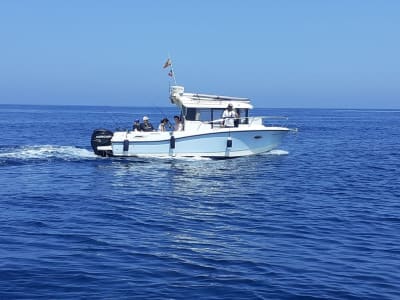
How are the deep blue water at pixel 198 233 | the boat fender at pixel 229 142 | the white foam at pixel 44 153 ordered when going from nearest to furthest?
the deep blue water at pixel 198 233 < the boat fender at pixel 229 142 < the white foam at pixel 44 153

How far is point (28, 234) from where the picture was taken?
13.6 metres

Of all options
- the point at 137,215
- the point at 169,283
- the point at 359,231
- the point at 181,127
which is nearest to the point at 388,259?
the point at 359,231

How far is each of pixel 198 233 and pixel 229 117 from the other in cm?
1674

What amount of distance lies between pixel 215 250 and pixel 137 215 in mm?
4269

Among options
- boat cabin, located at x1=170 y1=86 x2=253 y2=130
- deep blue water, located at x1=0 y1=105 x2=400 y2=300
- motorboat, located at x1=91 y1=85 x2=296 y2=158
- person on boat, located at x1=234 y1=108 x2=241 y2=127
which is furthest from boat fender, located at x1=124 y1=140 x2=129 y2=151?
person on boat, located at x1=234 y1=108 x2=241 y2=127

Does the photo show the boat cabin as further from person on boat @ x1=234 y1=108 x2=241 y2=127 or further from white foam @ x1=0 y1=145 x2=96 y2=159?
white foam @ x1=0 y1=145 x2=96 y2=159

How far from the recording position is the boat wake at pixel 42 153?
3051cm

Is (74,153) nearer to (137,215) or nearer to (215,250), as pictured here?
(137,215)

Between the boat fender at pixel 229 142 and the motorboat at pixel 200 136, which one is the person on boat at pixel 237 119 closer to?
the motorboat at pixel 200 136

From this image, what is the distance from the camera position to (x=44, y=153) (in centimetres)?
3250

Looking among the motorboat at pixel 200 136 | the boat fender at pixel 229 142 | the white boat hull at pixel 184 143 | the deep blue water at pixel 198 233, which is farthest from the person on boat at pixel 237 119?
the deep blue water at pixel 198 233

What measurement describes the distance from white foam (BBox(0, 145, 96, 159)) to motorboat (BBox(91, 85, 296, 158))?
81.8 inches

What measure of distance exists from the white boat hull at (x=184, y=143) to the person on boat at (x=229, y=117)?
0.64 m

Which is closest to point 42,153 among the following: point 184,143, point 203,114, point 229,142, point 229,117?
point 184,143
